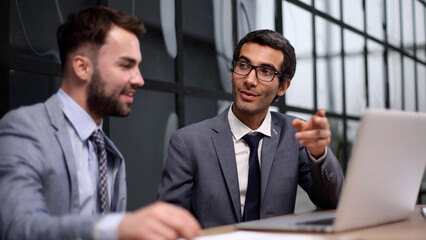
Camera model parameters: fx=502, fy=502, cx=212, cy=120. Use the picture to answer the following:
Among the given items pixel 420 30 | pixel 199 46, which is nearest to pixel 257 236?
pixel 199 46

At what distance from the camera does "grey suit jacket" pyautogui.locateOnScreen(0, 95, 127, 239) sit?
1.01 m

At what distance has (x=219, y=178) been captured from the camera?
80.0 inches

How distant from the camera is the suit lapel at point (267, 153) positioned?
2.05 meters

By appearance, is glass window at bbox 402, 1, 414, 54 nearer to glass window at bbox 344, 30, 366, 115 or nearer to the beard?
glass window at bbox 344, 30, 366, 115

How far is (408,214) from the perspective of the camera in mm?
1585

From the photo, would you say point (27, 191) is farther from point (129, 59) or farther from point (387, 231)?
point (387, 231)

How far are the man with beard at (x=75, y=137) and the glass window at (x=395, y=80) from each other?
6.34 m

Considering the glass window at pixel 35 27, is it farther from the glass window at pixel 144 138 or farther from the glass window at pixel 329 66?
the glass window at pixel 329 66

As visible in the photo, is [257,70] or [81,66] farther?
[257,70]

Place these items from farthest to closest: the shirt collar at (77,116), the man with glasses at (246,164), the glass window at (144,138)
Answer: the glass window at (144,138)
the man with glasses at (246,164)
the shirt collar at (77,116)

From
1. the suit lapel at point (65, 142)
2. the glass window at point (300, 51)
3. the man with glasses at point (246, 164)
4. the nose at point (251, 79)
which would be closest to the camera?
the suit lapel at point (65, 142)

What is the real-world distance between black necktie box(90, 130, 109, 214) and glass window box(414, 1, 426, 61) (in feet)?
25.5

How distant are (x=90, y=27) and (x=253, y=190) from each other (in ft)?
3.10

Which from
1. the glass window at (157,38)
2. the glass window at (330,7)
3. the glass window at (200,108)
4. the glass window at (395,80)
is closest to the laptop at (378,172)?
the glass window at (157,38)
